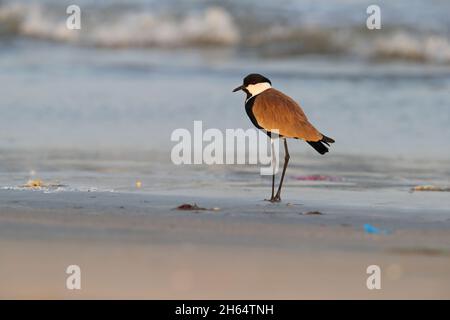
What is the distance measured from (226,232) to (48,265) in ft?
3.96

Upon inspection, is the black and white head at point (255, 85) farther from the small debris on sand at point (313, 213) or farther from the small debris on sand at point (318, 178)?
the small debris on sand at point (313, 213)

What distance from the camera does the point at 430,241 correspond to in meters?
6.25

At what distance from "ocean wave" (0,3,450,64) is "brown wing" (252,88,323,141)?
27.1ft

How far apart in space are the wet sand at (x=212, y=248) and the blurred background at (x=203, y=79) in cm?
116

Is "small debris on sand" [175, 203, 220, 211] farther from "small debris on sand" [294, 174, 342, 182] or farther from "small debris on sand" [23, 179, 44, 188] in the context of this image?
"small debris on sand" [294, 174, 342, 182]

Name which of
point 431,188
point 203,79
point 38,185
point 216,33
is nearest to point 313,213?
point 431,188

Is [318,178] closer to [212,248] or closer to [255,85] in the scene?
[255,85]

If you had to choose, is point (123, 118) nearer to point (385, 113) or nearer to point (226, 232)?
point (385, 113)

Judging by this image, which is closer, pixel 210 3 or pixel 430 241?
pixel 430 241

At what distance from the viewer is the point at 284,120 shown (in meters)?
7.84

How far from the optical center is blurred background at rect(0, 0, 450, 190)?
9.30 meters

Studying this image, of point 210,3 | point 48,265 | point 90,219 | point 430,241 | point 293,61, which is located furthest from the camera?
point 210,3

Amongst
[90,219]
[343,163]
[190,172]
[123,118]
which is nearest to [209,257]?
[90,219]
